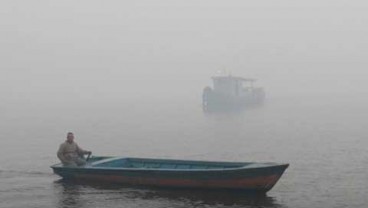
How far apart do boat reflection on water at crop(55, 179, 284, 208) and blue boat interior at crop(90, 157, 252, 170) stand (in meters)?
1.72

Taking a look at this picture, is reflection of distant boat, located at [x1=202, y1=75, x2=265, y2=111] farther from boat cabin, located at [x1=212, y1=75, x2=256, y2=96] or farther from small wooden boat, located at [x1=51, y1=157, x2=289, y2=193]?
small wooden boat, located at [x1=51, y1=157, x2=289, y2=193]

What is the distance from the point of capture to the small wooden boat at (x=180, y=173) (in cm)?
2555

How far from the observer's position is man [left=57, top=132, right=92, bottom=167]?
28800mm

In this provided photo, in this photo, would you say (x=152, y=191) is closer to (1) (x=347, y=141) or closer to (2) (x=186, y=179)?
(2) (x=186, y=179)

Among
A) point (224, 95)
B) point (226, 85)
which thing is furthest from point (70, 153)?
point (226, 85)

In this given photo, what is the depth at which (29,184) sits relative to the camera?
3008 centimetres

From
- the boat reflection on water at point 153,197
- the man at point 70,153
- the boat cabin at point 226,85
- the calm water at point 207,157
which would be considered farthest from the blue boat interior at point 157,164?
the boat cabin at point 226,85

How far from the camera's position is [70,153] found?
29.0 m

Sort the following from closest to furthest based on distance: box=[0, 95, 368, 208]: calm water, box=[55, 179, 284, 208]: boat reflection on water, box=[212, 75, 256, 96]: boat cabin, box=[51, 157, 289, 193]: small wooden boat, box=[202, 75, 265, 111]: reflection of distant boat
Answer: box=[55, 179, 284, 208]: boat reflection on water
box=[51, 157, 289, 193]: small wooden boat
box=[0, 95, 368, 208]: calm water
box=[202, 75, 265, 111]: reflection of distant boat
box=[212, 75, 256, 96]: boat cabin

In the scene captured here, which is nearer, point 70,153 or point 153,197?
point 153,197

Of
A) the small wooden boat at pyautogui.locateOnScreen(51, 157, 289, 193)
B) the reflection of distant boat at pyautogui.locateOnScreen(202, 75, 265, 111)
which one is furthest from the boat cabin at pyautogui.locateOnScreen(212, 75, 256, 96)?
the small wooden boat at pyautogui.locateOnScreen(51, 157, 289, 193)

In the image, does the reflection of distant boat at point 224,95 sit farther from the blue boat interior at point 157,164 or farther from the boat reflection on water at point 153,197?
the boat reflection on water at point 153,197

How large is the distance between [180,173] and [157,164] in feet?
10.5

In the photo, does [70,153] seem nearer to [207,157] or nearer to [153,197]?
[153,197]
